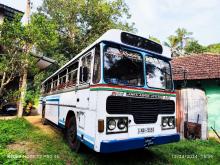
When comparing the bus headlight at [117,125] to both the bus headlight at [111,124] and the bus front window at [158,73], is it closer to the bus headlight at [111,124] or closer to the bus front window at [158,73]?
the bus headlight at [111,124]

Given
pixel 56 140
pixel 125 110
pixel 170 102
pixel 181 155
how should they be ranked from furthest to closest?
1. pixel 56 140
2. pixel 181 155
3. pixel 170 102
4. pixel 125 110

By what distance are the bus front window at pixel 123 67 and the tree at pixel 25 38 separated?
7244 millimetres

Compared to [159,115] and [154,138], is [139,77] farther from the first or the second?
[154,138]

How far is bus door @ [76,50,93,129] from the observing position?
5.19 metres

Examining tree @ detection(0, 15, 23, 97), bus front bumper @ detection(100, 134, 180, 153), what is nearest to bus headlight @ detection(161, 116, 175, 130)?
bus front bumper @ detection(100, 134, 180, 153)

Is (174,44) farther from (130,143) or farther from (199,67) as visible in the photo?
(130,143)

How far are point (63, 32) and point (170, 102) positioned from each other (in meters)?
19.5

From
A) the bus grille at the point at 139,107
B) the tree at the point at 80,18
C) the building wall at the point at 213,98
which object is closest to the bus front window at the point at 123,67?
the bus grille at the point at 139,107

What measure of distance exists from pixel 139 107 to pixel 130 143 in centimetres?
88

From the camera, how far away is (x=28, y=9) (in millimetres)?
14375

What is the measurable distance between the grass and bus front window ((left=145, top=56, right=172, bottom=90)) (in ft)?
7.08

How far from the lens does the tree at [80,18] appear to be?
2103 cm

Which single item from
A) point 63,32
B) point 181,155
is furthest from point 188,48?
point 181,155

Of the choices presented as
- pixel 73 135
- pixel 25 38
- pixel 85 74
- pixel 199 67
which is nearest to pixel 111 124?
pixel 85 74
